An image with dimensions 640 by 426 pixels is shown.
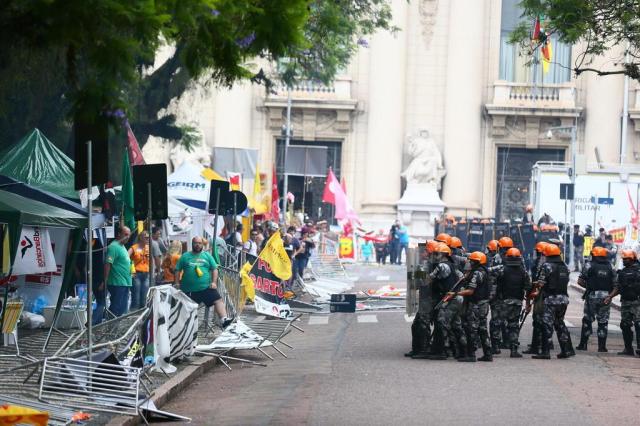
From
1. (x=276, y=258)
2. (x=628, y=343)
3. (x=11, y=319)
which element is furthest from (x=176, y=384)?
(x=276, y=258)

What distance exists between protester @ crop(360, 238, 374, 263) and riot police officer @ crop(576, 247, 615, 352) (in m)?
29.5

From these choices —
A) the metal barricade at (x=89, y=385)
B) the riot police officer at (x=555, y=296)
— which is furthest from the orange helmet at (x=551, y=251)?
the metal barricade at (x=89, y=385)

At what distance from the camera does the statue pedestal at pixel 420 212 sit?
54.7 metres

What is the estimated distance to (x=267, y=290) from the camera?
22.6m

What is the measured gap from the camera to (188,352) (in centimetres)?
1716

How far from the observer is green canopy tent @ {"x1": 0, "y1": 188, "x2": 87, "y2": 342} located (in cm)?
1717

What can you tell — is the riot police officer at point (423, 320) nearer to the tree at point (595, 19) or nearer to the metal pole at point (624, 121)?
the tree at point (595, 19)

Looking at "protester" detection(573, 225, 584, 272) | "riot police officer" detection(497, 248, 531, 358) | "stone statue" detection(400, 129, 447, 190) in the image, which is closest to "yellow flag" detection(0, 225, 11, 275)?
"riot police officer" detection(497, 248, 531, 358)

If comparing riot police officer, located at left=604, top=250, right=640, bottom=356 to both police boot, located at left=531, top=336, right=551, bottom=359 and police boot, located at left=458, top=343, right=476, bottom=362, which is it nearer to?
police boot, located at left=531, top=336, right=551, bottom=359

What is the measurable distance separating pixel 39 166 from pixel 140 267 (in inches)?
131

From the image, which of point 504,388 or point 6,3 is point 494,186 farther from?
point 6,3

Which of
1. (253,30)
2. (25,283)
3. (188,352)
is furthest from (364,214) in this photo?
(253,30)

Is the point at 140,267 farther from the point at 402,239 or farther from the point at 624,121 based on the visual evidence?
the point at 624,121

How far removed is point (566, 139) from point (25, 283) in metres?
38.9
